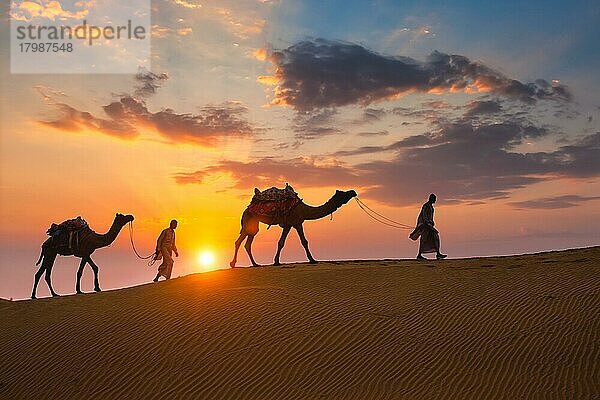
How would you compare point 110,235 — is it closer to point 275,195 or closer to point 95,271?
point 95,271

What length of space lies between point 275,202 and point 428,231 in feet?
15.8

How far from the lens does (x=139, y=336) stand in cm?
1342

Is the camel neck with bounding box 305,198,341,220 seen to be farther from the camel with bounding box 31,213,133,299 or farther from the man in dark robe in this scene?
the camel with bounding box 31,213,133,299

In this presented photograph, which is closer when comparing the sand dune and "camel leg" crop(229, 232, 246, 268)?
the sand dune

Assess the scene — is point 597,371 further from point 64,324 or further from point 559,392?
point 64,324

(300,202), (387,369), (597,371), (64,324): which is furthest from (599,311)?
(64,324)

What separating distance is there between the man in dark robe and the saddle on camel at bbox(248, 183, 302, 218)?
385 cm

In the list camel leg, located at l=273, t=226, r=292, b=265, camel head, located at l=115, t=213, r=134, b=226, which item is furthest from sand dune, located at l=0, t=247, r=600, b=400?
camel head, located at l=115, t=213, r=134, b=226

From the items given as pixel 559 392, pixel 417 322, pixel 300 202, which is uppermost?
pixel 300 202

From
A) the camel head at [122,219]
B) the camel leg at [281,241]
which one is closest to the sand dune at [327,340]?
the camel leg at [281,241]

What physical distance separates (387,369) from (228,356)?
2.90 meters

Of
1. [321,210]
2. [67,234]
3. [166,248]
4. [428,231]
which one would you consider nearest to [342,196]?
[321,210]

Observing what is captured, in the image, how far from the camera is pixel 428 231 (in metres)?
20.8

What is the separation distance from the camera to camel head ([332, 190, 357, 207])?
20.9 m
